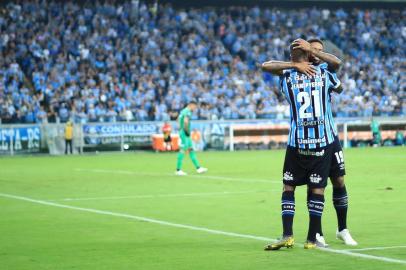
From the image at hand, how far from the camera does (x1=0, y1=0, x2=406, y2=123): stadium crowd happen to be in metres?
44.6

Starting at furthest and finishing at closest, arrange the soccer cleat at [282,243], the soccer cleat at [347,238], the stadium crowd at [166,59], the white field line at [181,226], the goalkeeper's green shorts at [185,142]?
the stadium crowd at [166,59]
the goalkeeper's green shorts at [185,142]
the soccer cleat at [347,238]
the soccer cleat at [282,243]
the white field line at [181,226]

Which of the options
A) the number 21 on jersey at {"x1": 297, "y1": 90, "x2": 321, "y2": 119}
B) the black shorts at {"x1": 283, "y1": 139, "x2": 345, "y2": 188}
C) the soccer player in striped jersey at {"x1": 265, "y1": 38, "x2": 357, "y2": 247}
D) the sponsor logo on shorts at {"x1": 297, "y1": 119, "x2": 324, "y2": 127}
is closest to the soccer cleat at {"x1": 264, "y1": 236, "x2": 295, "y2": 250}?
the soccer player in striped jersey at {"x1": 265, "y1": 38, "x2": 357, "y2": 247}

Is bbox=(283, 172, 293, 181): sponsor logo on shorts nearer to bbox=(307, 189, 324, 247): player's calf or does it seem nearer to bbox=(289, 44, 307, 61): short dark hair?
bbox=(307, 189, 324, 247): player's calf

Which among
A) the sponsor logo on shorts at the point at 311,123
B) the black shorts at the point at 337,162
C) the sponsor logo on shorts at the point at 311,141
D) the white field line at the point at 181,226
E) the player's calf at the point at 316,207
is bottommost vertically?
the white field line at the point at 181,226

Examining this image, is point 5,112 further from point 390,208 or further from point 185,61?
point 390,208

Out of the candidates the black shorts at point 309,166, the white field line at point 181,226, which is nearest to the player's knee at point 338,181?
the black shorts at point 309,166

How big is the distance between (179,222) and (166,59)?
36.2m

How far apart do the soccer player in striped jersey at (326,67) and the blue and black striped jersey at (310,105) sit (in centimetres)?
9

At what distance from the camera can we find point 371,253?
399 inches

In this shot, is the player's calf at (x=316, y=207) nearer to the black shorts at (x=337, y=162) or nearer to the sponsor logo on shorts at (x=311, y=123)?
the black shorts at (x=337, y=162)

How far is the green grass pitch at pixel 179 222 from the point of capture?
32.3ft

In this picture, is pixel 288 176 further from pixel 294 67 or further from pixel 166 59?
pixel 166 59

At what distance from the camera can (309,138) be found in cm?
1062

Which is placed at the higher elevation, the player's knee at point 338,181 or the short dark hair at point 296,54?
the short dark hair at point 296,54
